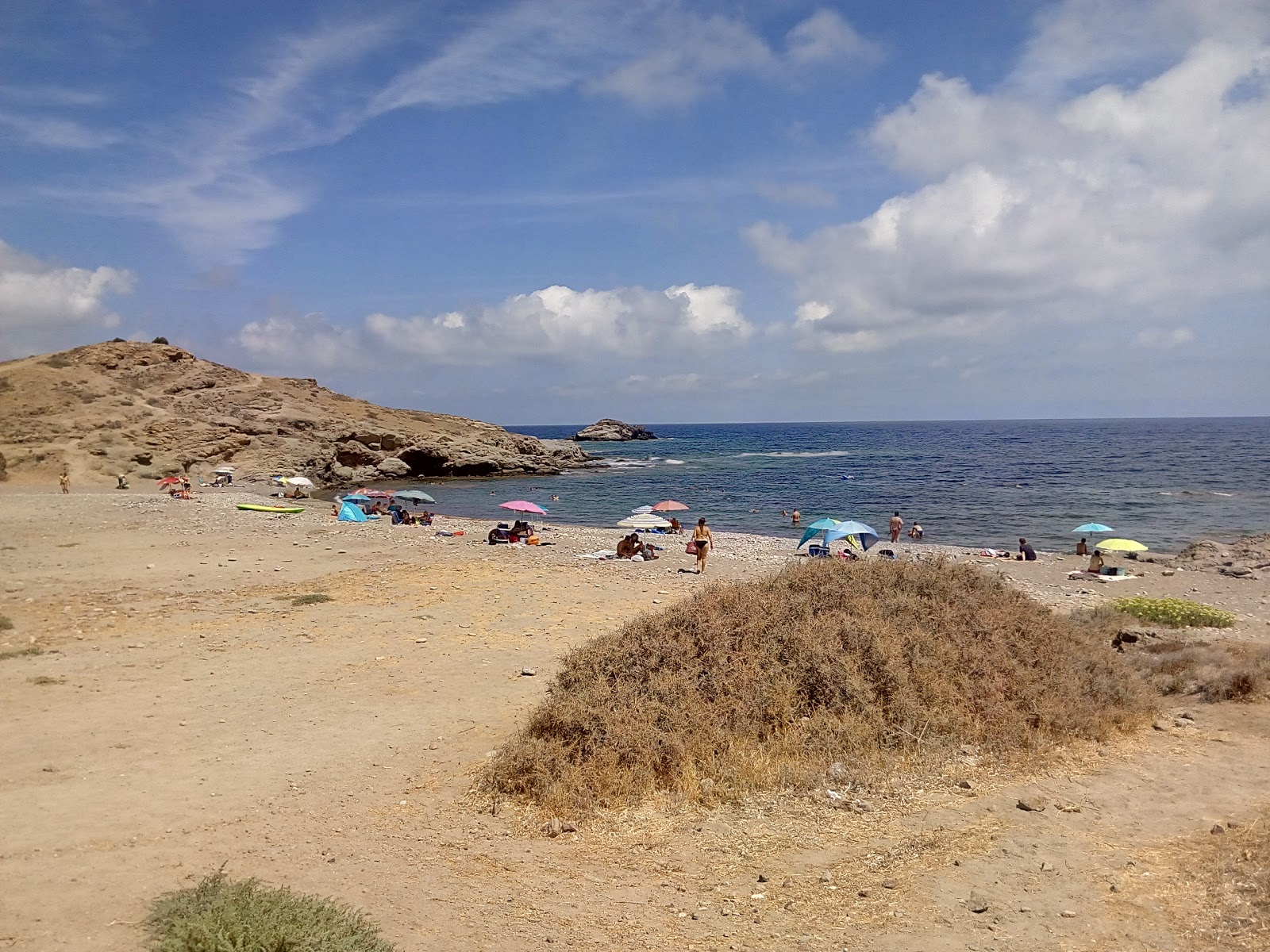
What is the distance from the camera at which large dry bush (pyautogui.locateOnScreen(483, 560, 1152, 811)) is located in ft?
24.7

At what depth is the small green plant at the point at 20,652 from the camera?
1206 cm

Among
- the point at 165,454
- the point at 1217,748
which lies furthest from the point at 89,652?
the point at 165,454

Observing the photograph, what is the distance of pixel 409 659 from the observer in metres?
12.5

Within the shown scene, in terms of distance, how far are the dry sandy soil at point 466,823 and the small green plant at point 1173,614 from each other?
5.65m

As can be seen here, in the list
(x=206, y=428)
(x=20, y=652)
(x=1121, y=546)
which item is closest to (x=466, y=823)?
(x=20, y=652)

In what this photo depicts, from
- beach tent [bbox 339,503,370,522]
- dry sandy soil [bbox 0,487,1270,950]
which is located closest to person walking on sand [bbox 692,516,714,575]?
dry sandy soil [bbox 0,487,1270,950]

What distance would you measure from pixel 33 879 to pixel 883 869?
648cm

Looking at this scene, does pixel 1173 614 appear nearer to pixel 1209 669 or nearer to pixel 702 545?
pixel 1209 669

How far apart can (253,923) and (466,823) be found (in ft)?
7.52

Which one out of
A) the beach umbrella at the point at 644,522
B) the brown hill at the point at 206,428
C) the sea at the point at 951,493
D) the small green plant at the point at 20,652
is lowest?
the sea at the point at 951,493

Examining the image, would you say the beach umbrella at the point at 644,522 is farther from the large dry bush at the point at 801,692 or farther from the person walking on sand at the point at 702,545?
the large dry bush at the point at 801,692

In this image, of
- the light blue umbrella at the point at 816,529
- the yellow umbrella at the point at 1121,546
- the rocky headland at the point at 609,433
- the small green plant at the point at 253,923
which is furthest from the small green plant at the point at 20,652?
the rocky headland at the point at 609,433

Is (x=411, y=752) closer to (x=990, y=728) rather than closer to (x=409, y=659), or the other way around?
(x=409, y=659)

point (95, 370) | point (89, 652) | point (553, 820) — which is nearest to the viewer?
point (553, 820)
